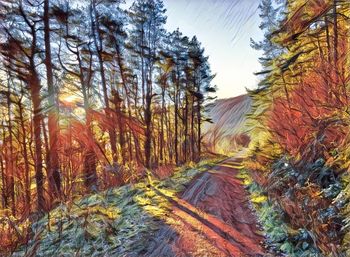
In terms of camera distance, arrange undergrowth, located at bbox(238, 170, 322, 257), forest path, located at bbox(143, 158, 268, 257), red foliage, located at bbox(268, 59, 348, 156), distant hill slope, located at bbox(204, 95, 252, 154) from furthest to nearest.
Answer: distant hill slope, located at bbox(204, 95, 252, 154) → red foliage, located at bbox(268, 59, 348, 156) → forest path, located at bbox(143, 158, 268, 257) → undergrowth, located at bbox(238, 170, 322, 257)

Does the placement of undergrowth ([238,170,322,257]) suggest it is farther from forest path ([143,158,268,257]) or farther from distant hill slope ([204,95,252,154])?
distant hill slope ([204,95,252,154])

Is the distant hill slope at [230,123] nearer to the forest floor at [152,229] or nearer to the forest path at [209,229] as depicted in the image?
the forest path at [209,229]

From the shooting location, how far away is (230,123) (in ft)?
341

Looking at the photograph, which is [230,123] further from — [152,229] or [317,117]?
[152,229]

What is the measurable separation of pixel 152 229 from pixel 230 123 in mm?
100676

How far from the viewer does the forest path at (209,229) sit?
4.55 meters

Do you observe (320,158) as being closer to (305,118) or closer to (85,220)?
(305,118)

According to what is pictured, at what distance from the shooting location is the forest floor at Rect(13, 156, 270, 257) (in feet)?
15.1

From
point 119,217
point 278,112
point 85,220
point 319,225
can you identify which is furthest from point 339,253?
point 278,112

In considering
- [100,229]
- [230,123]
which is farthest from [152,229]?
[230,123]

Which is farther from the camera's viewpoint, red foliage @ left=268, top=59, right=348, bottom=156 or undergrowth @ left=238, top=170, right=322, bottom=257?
red foliage @ left=268, top=59, right=348, bottom=156

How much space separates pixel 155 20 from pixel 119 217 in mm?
13577

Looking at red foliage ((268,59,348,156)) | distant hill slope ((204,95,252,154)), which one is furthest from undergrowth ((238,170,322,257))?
distant hill slope ((204,95,252,154))

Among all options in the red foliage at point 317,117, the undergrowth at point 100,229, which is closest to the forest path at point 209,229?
the undergrowth at point 100,229
